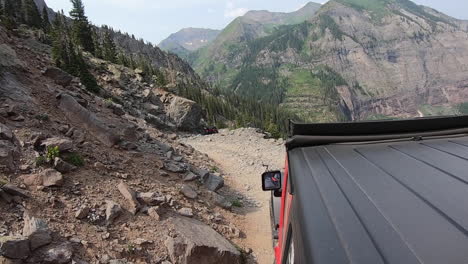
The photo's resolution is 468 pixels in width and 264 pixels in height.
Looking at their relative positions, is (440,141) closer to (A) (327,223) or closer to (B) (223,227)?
(A) (327,223)

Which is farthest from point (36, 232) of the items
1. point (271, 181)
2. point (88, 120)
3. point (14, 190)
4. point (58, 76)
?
point (58, 76)

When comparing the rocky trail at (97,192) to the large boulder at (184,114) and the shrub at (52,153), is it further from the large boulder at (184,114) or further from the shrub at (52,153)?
the large boulder at (184,114)

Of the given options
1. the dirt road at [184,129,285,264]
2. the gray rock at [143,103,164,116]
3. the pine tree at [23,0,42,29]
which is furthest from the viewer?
the pine tree at [23,0,42,29]

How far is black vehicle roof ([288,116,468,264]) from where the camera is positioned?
6.25 feet

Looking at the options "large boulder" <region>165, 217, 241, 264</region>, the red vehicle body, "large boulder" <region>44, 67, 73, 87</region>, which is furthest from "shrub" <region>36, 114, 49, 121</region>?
the red vehicle body

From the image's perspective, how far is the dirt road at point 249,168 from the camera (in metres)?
10.7

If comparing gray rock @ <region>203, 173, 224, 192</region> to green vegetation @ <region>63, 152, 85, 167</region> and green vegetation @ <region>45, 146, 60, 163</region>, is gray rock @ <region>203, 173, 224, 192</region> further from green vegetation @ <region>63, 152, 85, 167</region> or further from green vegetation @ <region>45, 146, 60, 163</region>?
green vegetation @ <region>45, 146, 60, 163</region>

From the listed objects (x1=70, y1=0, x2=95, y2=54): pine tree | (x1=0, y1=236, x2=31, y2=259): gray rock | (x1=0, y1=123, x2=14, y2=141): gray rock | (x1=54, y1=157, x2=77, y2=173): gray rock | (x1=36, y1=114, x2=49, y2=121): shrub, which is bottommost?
(x1=0, y1=236, x2=31, y2=259): gray rock

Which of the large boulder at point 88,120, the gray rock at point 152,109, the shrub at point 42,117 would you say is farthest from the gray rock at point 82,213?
the gray rock at point 152,109

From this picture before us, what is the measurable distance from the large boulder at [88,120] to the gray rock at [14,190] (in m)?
4.47

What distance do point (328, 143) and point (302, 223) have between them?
91.8 inches

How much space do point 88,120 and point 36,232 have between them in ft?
20.9

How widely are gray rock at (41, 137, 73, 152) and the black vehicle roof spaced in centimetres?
739

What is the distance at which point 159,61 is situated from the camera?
190 meters
